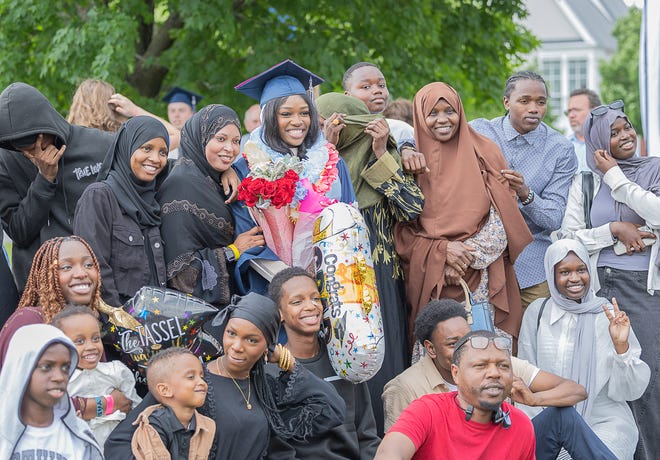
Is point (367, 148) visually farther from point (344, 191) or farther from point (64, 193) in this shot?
point (64, 193)

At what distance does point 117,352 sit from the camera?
572 cm

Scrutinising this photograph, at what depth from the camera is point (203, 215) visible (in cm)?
629

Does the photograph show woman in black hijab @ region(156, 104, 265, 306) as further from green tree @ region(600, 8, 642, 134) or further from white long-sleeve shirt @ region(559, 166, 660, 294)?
green tree @ region(600, 8, 642, 134)

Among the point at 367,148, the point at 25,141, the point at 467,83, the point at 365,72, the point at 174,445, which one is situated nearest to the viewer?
the point at 174,445

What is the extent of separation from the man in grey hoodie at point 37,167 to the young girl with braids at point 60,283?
0.61 metres

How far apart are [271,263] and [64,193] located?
131 centimetres

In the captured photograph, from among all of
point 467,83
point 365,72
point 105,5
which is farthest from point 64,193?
point 467,83

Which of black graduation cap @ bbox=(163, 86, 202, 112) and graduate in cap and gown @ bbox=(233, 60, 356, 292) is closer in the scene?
graduate in cap and gown @ bbox=(233, 60, 356, 292)

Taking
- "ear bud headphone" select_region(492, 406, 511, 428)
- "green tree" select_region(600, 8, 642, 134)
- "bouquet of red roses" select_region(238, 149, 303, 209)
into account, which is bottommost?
"ear bud headphone" select_region(492, 406, 511, 428)

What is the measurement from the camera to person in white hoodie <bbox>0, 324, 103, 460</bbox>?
4723mm

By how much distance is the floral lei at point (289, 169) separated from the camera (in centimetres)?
616

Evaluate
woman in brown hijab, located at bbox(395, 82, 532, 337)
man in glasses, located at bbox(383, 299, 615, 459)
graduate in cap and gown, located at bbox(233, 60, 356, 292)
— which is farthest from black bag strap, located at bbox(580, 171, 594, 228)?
graduate in cap and gown, located at bbox(233, 60, 356, 292)

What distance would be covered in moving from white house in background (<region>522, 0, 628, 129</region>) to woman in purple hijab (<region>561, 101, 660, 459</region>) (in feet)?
129

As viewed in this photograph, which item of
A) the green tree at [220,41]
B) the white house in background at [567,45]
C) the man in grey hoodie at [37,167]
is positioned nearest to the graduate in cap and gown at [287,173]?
the man in grey hoodie at [37,167]
